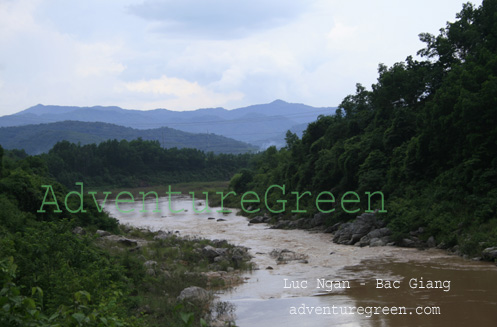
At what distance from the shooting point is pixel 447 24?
27.1 metres

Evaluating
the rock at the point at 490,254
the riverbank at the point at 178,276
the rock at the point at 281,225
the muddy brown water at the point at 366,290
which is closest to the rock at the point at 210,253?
the riverbank at the point at 178,276

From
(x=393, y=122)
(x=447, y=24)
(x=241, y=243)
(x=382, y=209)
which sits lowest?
(x=241, y=243)

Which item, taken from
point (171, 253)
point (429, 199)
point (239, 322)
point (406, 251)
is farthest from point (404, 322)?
point (429, 199)

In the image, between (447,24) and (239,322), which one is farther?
(447,24)

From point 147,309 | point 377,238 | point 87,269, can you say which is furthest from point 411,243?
point 87,269

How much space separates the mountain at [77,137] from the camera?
156 meters

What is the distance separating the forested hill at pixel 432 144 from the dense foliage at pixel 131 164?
4318cm

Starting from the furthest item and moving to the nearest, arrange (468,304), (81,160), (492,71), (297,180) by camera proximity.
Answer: (81,160)
(297,180)
(492,71)
(468,304)

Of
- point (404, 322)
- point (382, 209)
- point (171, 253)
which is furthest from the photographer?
point (382, 209)

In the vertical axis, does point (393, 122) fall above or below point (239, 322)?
above

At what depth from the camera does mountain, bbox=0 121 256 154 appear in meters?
156

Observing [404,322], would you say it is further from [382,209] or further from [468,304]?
[382,209]

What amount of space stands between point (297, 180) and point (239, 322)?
24.7 meters

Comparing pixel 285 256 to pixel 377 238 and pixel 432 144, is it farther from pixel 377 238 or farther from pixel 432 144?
pixel 432 144
